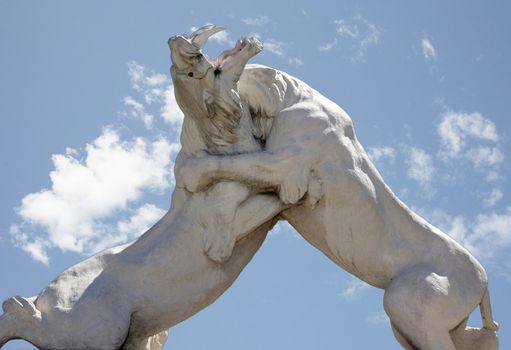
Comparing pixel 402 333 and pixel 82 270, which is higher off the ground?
A: pixel 82 270

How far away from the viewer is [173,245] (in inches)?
279

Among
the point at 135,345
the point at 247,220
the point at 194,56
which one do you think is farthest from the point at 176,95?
the point at 135,345

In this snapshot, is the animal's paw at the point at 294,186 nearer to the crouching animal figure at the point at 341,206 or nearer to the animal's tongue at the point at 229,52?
the crouching animal figure at the point at 341,206

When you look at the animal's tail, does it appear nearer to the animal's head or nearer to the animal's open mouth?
the animal's head

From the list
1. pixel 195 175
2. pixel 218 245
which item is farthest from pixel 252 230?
pixel 195 175

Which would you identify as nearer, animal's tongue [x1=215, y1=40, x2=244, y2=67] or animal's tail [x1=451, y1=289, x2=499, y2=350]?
animal's tail [x1=451, y1=289, x2=499, y2=350]

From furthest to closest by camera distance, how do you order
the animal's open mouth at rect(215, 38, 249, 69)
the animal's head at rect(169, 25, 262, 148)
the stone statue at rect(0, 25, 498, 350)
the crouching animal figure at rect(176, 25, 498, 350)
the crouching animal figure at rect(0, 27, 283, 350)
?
the animal's open mouth at rect(215, 38, 249, 69) → the animal's head at rect(169, 25, 262, 148) → the crouching animal figure at rect(176, 25, 498, 350) → the stone statue at rect(0, 25, 498, 350) → the crouching animal figure at rect(0, 27, 283, 350)

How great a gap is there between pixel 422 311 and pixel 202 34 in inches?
93.6

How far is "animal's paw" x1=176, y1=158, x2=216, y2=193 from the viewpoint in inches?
279

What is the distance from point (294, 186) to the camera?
7094mm

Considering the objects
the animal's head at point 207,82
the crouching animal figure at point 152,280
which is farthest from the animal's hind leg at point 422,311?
the animal's head at point 207,82

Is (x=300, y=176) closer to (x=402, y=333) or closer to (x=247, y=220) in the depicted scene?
(x=247, y=220)

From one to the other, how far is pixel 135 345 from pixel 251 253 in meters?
1.01

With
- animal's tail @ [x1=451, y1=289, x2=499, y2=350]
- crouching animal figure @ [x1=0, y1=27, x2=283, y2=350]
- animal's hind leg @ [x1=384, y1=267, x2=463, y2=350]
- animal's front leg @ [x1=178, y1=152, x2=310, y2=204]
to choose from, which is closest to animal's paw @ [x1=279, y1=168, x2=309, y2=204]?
animal's front leg @ [x1=178, y1=152, x2=310, y2=204]
